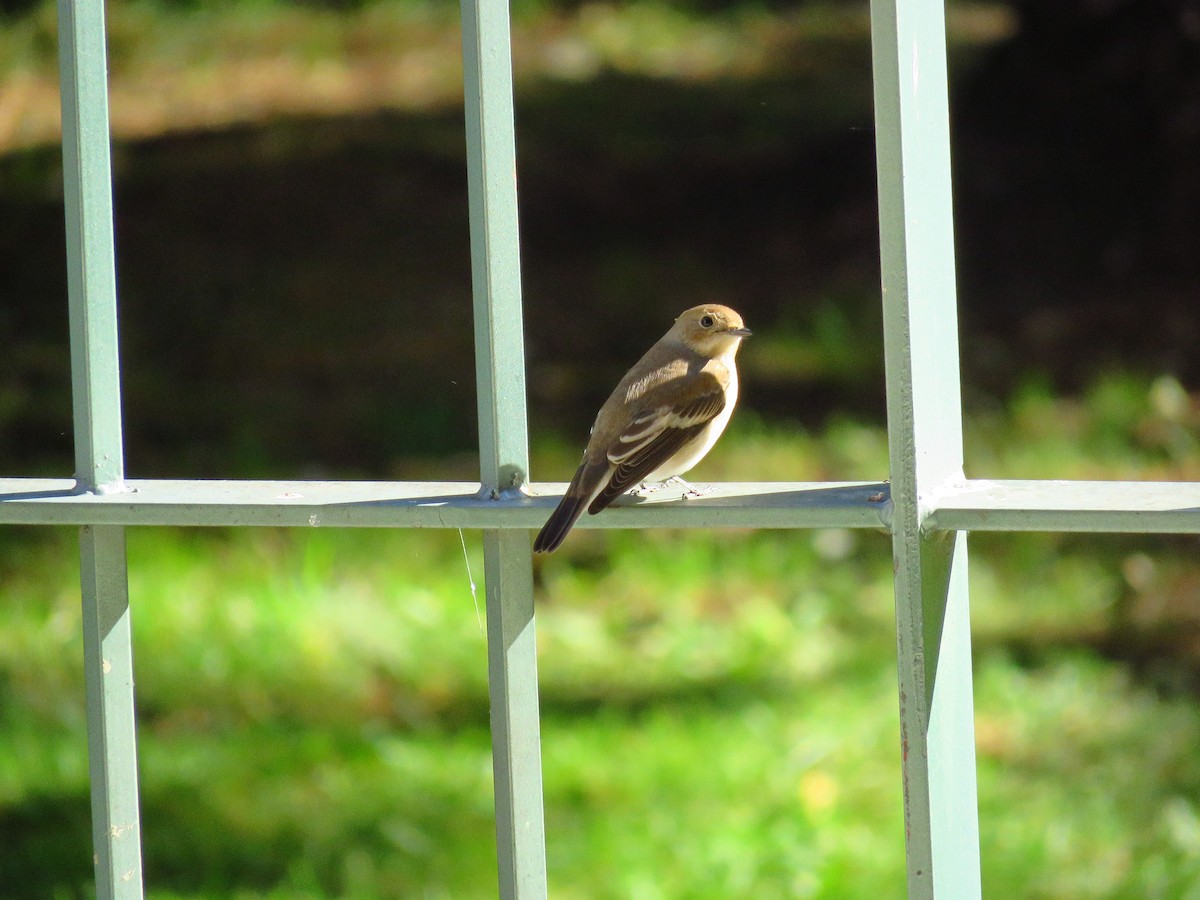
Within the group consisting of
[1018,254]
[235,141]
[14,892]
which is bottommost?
[14,892]

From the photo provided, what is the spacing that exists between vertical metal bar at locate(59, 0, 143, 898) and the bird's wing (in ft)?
3.22

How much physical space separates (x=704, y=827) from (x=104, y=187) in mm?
2533

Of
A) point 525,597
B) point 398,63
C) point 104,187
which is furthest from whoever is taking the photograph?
point 398,63

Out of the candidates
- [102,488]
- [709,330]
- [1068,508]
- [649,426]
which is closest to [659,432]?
[649,426]

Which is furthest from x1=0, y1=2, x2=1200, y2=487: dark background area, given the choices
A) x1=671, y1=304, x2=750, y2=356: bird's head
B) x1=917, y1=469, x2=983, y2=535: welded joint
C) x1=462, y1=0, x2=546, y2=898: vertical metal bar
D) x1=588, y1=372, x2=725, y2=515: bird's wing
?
x1=917, y1=469, x2=983, y2=535: welded joint

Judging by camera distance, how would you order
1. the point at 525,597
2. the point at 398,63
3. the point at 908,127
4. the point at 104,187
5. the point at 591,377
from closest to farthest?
the point at 908,127, the point at 525,597, the point at 104,187, the point at 591,377, the point at 398,63

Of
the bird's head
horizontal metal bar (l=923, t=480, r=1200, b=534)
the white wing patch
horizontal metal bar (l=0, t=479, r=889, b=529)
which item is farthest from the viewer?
the bird's head

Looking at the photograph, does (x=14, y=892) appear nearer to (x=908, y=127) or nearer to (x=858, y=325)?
(x=908, y=127)

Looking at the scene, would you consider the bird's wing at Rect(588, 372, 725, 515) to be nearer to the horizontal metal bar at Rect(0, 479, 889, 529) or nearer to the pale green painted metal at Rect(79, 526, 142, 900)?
the horizontal metal bar at Rect(0, 479, 889, 529)

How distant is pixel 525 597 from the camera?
2.00 m

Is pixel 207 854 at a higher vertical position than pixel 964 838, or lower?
lower

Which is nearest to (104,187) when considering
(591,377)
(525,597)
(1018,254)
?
(525,597)

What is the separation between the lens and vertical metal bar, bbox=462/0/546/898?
6.53 ft

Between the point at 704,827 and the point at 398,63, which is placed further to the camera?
the point at 398,63
